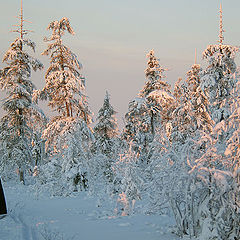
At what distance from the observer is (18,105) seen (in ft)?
75.7

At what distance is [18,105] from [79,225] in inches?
616

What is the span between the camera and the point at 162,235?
26.7 feet

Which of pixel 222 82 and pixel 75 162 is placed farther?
pixel 222 82

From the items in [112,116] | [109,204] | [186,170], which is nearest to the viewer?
[186,170]

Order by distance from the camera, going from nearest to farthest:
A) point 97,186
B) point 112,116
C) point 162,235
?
point 162,235 → point 97,186 → point 112,116

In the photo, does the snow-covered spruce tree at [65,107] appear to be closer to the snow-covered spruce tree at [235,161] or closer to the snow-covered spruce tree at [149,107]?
the snow-covered spruce tree at [149,107]

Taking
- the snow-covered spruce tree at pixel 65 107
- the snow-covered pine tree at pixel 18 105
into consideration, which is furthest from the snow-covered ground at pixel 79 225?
the snow-covered pine tree at pixel 18 105

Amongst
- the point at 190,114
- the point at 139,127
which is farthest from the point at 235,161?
the point at 139,127

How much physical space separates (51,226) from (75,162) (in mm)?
10171

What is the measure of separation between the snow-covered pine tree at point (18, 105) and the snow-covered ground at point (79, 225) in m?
11.7

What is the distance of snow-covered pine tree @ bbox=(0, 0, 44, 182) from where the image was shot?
22875 millimetres

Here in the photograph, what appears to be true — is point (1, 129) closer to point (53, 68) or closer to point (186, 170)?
point (53, 68)

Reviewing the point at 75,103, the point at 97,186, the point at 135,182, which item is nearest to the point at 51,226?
the point at 135,182

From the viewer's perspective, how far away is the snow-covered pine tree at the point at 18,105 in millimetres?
22875
